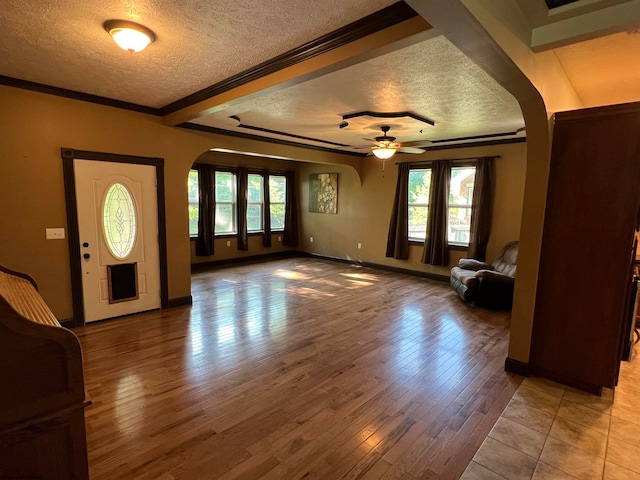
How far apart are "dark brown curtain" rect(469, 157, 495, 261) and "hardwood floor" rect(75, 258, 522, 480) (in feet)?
4.83

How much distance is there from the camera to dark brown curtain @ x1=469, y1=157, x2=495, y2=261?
231 inches

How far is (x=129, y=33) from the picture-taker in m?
2.22

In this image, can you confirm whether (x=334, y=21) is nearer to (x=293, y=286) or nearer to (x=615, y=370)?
(x=615, y=370)

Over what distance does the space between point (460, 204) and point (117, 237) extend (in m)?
5.70

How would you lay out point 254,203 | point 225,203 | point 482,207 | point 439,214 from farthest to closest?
point 254,203, point 225,203, point 439,214, point 482,207

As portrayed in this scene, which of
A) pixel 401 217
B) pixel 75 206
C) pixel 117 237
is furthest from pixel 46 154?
pixel 401 217

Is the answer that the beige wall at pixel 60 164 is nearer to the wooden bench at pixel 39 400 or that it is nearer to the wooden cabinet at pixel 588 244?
the wooden cabinet at pixel 588 244

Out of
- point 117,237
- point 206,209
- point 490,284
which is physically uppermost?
point 206,209

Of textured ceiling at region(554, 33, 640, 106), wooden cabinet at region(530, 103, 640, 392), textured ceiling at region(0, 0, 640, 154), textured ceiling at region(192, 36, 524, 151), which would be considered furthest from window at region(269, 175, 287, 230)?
wooden cabinet at region(530, 103, 640, 392)

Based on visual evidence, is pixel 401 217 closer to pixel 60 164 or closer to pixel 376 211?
pixel 376 211

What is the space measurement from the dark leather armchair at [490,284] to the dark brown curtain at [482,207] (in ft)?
1.66

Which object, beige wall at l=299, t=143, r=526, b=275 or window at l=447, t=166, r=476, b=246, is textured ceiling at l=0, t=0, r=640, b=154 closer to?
beige wall at l=299, t=143, r=526, b=275

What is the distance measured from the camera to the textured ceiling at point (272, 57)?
202 centimetres

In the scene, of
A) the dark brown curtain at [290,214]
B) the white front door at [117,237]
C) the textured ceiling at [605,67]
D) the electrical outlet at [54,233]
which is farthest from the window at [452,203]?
the electrical outlet at [54,233]
